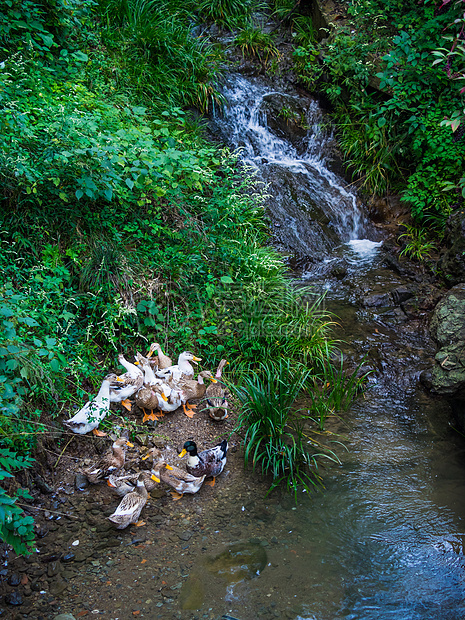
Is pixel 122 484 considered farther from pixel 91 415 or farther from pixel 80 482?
pixel 91 415

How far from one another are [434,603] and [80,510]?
224 cm

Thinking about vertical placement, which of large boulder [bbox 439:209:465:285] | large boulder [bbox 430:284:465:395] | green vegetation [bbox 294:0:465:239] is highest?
green vegetation [bbox 294:0:465:239]

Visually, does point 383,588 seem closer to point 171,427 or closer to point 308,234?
point 171,427

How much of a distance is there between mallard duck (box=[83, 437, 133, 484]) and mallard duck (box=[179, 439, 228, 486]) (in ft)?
1.56

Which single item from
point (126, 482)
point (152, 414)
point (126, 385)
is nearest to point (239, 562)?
point (126, 482)

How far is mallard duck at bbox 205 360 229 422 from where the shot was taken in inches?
140

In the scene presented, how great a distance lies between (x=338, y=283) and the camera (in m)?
5.80

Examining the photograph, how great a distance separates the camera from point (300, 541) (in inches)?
105

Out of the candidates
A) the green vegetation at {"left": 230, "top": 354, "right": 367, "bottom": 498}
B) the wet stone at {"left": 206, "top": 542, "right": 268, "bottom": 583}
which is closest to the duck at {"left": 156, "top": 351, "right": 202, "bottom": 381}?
the green vegetation at {"left": 230, "top": 354, "right": 367, "bottom": 498}

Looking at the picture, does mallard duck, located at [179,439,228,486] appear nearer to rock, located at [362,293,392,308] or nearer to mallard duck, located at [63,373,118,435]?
mallard duck, located at [63,373,118,435]

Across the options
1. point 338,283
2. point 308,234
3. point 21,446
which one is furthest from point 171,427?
point 308,234

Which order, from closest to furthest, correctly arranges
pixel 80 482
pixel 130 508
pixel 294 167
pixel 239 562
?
pixel 239 562, pixel 130 508, pixel 80 482, pixel 294 167

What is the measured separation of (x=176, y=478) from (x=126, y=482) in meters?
0.34

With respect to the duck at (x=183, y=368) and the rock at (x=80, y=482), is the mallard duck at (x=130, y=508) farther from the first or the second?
the duck at (x=183, y=368)
